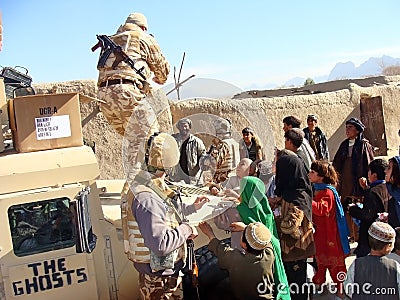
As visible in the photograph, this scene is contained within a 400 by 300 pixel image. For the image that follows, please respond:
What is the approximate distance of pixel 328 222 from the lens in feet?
14.1

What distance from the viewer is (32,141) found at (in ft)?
10.2

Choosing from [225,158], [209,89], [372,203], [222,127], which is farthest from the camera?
[222,127]

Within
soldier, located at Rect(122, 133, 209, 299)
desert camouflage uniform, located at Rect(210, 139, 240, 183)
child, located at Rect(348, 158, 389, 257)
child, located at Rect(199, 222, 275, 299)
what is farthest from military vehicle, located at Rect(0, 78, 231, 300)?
child, located at Rect(348, 158, 389, 257)

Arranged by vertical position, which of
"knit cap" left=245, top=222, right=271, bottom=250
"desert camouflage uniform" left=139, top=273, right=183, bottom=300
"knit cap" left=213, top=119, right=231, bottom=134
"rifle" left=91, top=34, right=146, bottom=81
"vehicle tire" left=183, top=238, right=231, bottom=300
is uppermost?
"rifle" left=91, top=34, right=146, bottom=81

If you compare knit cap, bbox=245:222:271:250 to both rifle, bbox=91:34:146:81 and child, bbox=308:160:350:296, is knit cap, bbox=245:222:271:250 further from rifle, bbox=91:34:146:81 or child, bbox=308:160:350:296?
rifle, bbox=91:34:146:81

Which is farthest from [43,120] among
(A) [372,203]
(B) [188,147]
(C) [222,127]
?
(B) [188,147]

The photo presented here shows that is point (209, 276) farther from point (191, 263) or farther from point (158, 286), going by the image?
point (158, 286)

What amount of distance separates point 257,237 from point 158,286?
69 centimetres

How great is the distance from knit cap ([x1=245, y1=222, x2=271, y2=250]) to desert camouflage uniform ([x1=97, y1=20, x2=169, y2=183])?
131 centimetres

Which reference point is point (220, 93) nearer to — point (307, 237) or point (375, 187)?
point (307, 237)

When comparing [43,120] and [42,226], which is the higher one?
[43,120]

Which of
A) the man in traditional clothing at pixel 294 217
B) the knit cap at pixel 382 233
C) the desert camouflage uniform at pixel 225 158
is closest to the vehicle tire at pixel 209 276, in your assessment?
the man in traditional clothing at pixel 294 217

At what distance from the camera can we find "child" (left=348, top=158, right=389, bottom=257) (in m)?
4.17

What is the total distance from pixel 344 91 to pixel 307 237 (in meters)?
10.5
